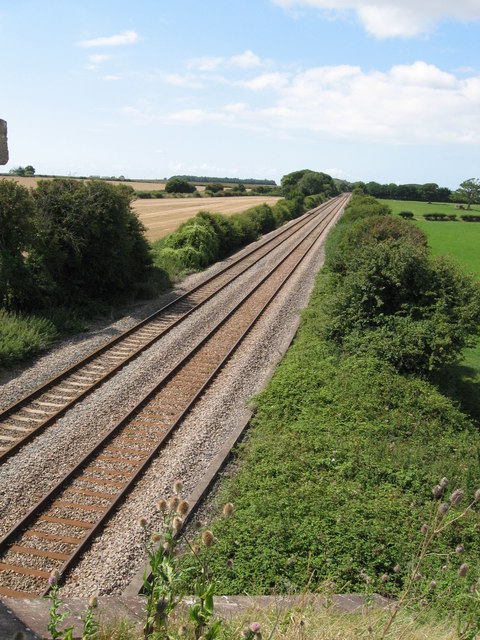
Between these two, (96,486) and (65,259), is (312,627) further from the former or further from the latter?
(65,259)

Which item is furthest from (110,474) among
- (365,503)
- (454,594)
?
(454,594)

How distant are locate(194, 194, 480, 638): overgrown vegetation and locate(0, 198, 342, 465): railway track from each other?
4016 mm

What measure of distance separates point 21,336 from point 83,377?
2834 mm

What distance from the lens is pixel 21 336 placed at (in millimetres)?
14047

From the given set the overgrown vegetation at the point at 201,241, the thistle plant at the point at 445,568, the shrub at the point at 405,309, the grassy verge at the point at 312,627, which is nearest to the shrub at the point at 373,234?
the shrub at the point at 405,309

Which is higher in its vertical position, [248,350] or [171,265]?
[171,265]

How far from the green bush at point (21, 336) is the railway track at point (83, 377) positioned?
1646mm

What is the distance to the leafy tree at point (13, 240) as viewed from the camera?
1605 centimetres

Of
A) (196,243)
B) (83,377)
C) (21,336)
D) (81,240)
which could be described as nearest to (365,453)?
(83,377)

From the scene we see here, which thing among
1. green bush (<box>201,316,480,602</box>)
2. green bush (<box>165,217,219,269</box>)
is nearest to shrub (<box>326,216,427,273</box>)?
green bush (<box>201,316,480,602</box>)

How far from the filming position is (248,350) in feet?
48.0

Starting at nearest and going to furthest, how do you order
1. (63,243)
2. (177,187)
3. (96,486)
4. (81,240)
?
(96,486), (63,243), (81,240), (177,187)

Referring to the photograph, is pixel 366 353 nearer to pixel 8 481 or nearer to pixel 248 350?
pixel 248 350

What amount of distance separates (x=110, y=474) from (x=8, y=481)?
5.23 ft
